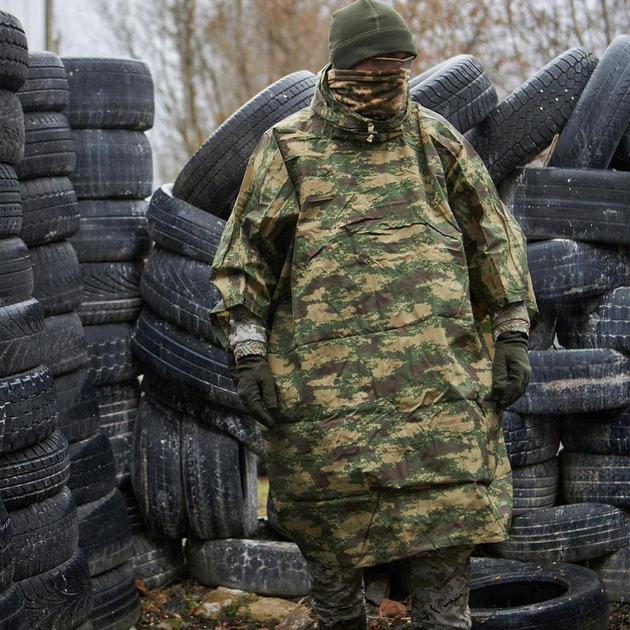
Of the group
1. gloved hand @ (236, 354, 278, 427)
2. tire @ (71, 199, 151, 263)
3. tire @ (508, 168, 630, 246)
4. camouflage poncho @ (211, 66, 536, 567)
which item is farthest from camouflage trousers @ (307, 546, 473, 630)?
tire @ (71, 199, 151, 263)

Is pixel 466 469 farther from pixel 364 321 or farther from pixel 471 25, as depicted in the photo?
pixel 471 25

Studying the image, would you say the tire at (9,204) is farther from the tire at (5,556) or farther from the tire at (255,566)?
the tire at (255,566)

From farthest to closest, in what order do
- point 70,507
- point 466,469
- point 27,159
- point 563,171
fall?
point 563,171, point 27,159, point 70,507, point 466,469

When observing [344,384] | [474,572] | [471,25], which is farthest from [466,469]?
[471,25]

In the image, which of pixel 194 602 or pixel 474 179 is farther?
pixel 194 602

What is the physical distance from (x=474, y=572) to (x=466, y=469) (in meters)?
1.51

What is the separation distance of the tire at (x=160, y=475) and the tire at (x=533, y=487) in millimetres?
1603

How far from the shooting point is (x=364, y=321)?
3.80 meters

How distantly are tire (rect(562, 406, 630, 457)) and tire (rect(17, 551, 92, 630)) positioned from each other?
238 centimetres

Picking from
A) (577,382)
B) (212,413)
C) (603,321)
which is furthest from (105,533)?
(603,321)

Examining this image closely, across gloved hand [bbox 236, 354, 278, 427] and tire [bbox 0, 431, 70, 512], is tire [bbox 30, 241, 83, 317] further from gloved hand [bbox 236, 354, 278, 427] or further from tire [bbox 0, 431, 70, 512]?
gloved hand [bbox 236, 354, 278, 427]

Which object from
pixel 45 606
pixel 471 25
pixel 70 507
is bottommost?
pixel 45 606

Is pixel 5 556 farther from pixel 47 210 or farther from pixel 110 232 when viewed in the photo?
pixel 110 232

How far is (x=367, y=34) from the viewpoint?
3.75 m
